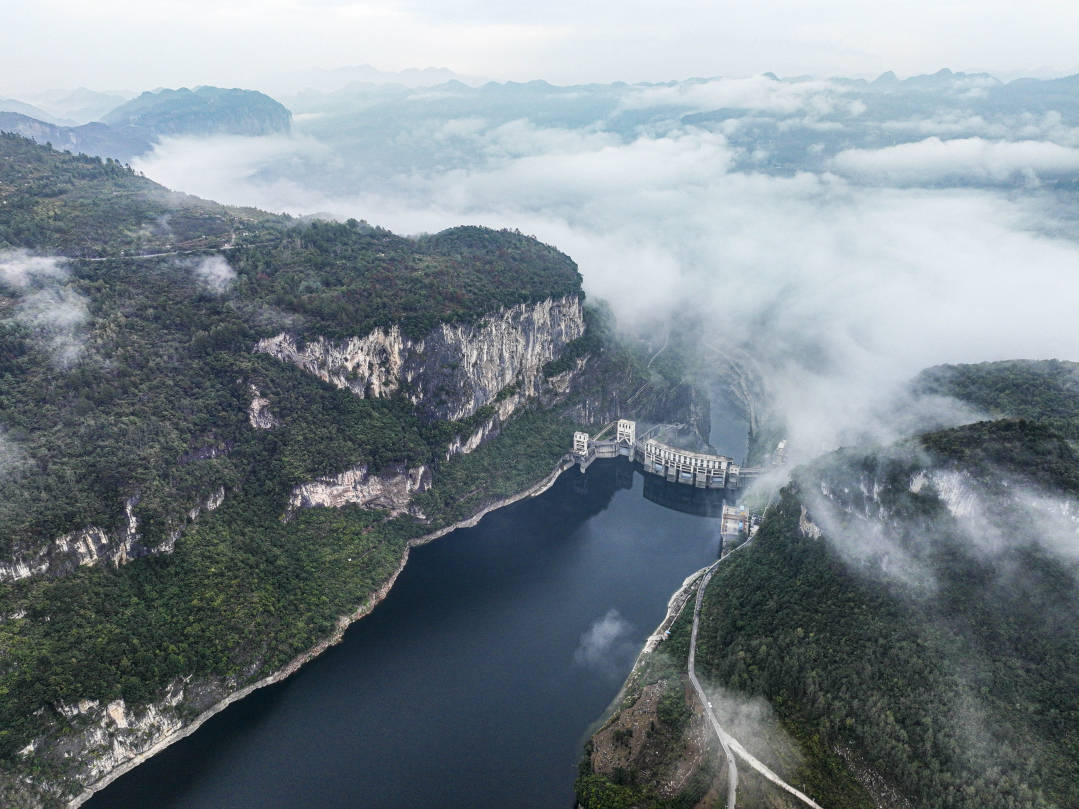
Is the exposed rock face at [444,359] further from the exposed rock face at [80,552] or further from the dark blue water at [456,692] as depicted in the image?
the exposed rock face at [80,552]

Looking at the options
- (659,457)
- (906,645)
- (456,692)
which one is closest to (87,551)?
(456,692)

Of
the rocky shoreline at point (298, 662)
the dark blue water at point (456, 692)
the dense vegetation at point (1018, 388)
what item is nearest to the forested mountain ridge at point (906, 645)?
the dark blue water at point (456, 692)

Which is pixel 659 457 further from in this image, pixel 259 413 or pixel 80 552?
pixel 80 552

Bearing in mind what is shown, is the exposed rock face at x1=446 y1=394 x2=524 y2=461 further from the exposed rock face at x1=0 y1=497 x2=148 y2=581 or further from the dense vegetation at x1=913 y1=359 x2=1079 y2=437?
the dense vegetation at x1=913 y1=359 x2=1079 y2=437

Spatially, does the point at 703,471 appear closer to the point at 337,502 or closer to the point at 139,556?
the point at 337,502

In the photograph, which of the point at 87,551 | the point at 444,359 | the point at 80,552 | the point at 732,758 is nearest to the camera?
the point at 732,758

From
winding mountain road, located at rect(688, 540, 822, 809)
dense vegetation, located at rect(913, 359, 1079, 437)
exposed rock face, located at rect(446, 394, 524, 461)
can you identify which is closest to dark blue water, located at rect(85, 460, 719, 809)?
winding mountain road, located at rect(688, 540, 822, 809)
